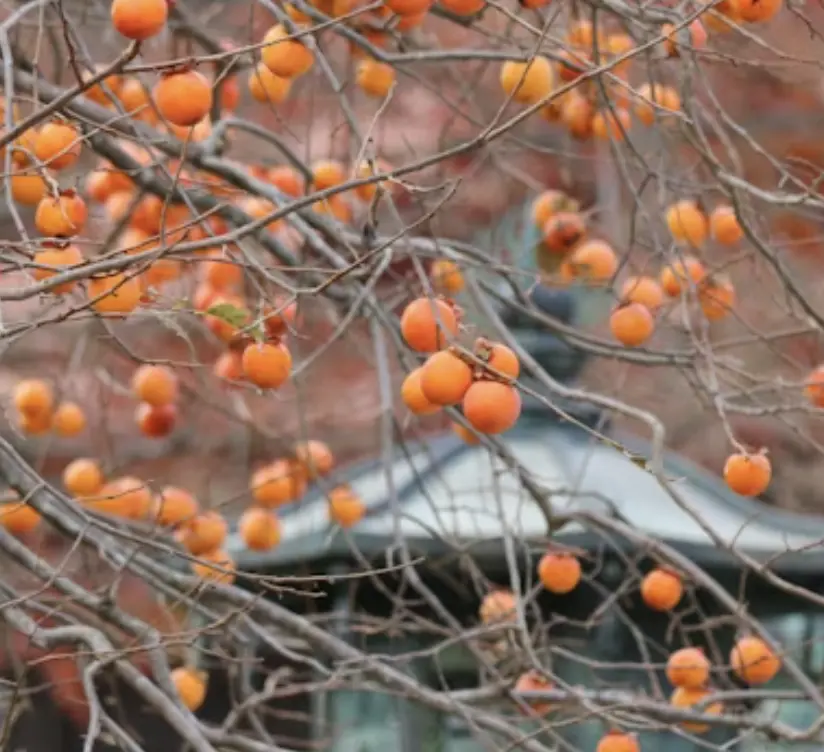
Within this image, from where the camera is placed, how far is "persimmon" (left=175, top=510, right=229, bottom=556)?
7.61 ft

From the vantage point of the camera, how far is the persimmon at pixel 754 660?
1.99 meters

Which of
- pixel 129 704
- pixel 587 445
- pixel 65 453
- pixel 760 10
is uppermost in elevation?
pixel 760 10

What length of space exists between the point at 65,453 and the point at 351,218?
6.78ft

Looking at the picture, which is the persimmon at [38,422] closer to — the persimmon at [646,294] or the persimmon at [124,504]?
the persimmon at [124,504]

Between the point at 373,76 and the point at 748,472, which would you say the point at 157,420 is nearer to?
the point at 373,76

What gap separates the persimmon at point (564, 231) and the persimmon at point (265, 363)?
40.9 inches

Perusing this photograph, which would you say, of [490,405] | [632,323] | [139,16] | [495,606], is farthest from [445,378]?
[495,606]

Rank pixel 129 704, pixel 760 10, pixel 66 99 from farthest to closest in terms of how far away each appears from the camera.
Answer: pixel 129 704
pixel 760 10
pixel 66 99

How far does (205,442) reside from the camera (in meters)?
4.42

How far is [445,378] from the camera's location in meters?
1.29

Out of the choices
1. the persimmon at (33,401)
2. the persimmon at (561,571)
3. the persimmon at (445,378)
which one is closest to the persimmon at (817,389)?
the persimmon at (561,571)

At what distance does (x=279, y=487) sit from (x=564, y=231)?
69 centimetres

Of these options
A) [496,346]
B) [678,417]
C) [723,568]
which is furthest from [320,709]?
[678,417]

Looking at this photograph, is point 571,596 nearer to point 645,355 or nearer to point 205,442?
point 645,355
